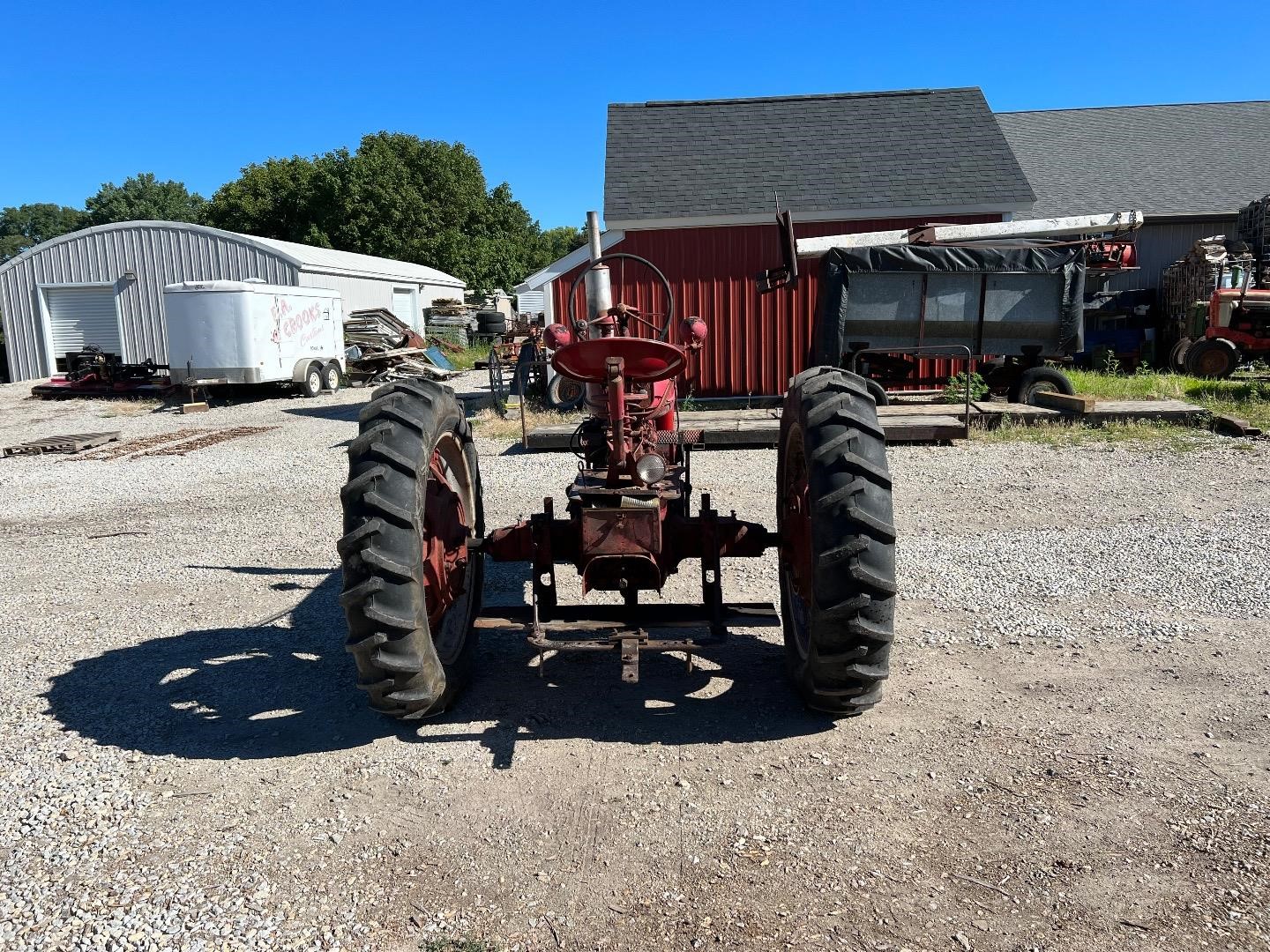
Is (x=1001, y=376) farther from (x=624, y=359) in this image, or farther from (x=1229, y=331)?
(x=624, y=359)

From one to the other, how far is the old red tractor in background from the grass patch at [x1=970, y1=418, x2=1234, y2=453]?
7.27m

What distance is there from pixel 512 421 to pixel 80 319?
53.5 feet

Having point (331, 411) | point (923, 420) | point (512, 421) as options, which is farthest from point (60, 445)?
point (923, 420)

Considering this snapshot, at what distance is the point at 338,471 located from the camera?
10.6 m

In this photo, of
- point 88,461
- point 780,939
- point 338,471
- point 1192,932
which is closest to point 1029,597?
point 1192,932

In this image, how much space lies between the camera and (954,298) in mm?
12289

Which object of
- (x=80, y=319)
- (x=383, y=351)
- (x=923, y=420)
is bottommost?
(x=923, y=420)

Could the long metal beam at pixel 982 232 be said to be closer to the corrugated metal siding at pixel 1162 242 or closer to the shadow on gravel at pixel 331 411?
the shadow on gravel at pixel 331 411

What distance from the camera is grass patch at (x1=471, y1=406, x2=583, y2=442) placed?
12.4 m

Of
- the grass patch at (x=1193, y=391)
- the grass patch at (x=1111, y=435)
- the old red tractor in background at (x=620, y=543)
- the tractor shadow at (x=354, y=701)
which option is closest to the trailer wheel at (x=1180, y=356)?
the grass patch at (x=1193, y=391)

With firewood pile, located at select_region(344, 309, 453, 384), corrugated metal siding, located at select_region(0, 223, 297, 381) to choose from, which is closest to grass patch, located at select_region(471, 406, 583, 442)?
firewood pile, located at select_region(344, 309, 453, 384)

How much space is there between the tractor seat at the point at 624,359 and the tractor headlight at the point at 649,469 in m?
0.35

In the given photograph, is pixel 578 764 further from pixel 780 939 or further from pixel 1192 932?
pixel 1192 932

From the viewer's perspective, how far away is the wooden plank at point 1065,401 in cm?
1138
